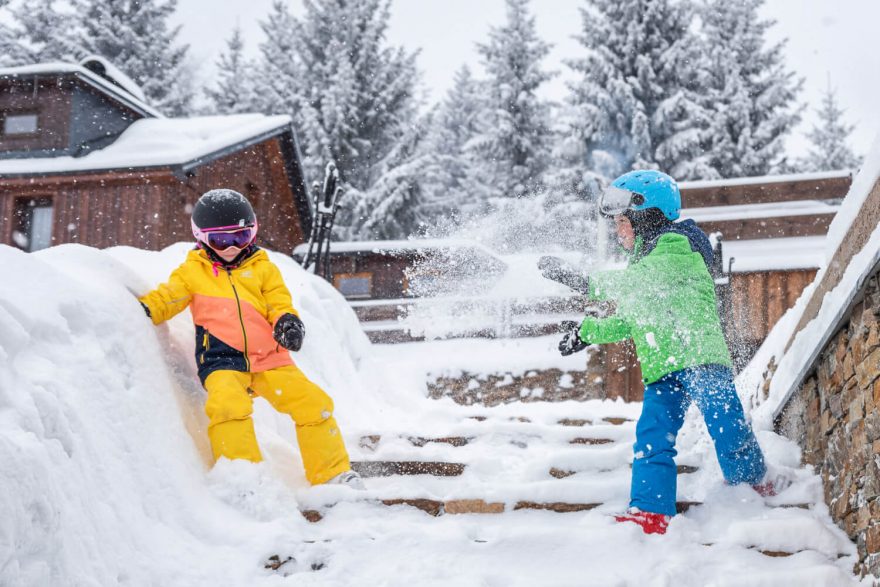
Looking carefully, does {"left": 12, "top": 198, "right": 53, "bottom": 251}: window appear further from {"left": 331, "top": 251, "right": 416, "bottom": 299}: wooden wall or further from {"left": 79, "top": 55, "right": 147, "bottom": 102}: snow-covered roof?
{"left": 331, "top": 251, "right": 416, "bottom": 299}: wooden wall

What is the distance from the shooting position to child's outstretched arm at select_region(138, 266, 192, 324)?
3.27m

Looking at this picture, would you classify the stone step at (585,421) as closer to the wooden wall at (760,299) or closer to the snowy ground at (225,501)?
the snowy ground at (225,501)

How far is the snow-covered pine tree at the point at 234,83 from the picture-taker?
24.1m

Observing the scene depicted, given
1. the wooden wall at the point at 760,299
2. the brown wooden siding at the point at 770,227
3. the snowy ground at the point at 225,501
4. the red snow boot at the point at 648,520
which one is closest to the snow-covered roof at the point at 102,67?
the brown wooden siding at the point at 770,227

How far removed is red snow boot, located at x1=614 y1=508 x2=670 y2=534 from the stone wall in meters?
0.59

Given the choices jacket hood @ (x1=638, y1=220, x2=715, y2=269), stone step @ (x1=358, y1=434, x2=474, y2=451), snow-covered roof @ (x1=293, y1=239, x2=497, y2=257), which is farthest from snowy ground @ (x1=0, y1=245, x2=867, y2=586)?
snow-covered roof @ (x1=293, y1=239, x2=497, y2=257)

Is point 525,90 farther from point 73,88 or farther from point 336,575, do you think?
point 336,575

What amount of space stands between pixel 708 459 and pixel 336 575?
178cm

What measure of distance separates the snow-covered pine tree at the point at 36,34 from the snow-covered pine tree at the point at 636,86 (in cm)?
1526

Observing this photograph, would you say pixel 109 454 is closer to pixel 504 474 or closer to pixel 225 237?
pixel 225 237

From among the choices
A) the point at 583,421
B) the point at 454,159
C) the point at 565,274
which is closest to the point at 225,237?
the point at 565,274

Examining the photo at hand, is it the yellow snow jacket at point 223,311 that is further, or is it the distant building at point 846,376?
the yellow snow jacket at point 223,311

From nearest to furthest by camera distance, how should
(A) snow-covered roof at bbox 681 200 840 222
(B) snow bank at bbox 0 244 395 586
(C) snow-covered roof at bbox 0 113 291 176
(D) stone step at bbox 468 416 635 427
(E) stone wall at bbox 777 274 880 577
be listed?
(B) snow bank at bbox 0 244 395 586, (E) stone wall at bbox 777 274 880 577, (D) stone step at bbox 468 416 635 427, (A) snow-covered roof at bbox 681 200 840 222, (C) snow-covered roof at bbox 0 113 291 176

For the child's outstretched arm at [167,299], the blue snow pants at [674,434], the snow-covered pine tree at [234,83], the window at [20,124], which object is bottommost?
the blue snow pants at [674,434]
